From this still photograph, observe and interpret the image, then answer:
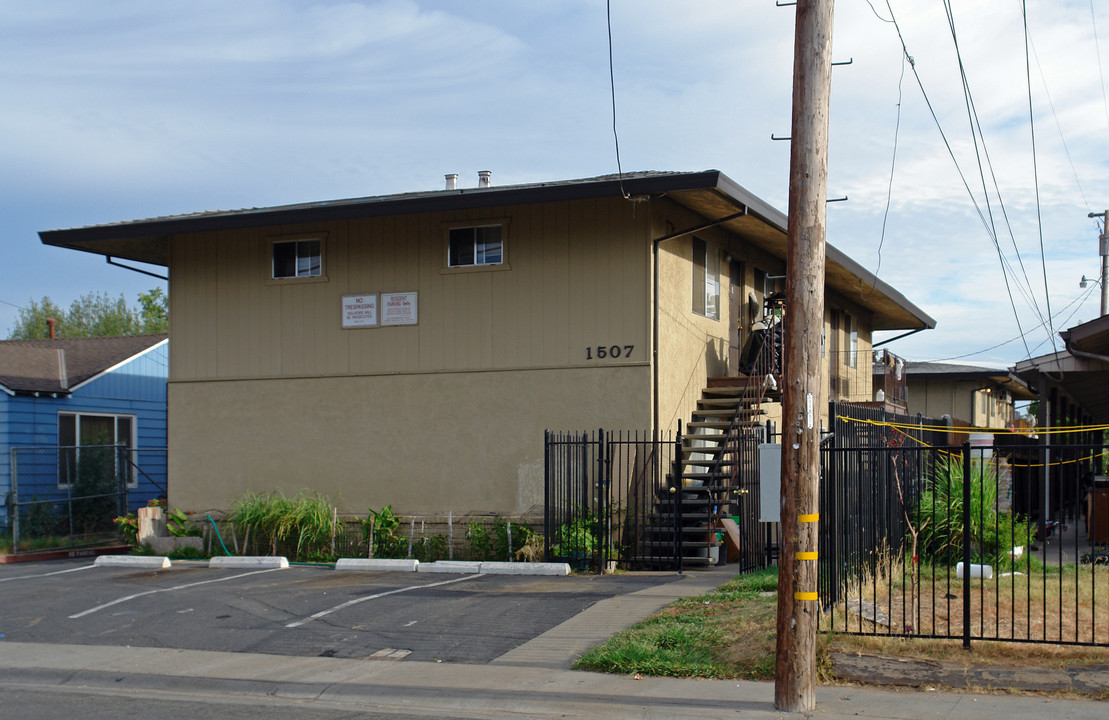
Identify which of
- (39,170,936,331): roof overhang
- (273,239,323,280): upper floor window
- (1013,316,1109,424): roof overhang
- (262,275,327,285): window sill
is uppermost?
(39,170,936,331): roof overhang

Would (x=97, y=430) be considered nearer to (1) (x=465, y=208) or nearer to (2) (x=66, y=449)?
(2) (x=66, y=449)

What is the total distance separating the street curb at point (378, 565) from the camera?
15384mm

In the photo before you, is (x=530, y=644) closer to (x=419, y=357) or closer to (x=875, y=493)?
(x=875, y=493)

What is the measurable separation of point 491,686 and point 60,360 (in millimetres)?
19928

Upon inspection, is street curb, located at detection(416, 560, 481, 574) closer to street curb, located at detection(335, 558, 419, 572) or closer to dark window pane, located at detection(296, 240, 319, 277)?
street curb, located at detection(335, 558, 419, 572)

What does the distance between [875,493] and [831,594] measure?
2427mm

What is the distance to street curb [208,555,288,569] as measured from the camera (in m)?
16.1

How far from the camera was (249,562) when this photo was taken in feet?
53.6

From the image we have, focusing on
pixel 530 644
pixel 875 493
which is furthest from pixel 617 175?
pixel 530 644

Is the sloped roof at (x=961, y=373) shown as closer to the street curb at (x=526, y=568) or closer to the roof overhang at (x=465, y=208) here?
the roof overhang at (x=465, y=208)

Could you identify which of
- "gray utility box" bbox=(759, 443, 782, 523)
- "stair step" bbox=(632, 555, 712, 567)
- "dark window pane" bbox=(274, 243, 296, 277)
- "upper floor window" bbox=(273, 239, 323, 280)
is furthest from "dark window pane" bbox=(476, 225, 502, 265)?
"gray utility box" bbox=(759, 443, 782, 523)

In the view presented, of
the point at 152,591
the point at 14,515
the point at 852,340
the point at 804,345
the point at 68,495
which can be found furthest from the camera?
the point at 852,340

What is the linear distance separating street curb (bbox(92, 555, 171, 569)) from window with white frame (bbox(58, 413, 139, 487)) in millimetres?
4543

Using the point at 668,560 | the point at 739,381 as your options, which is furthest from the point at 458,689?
the point at 739,381
